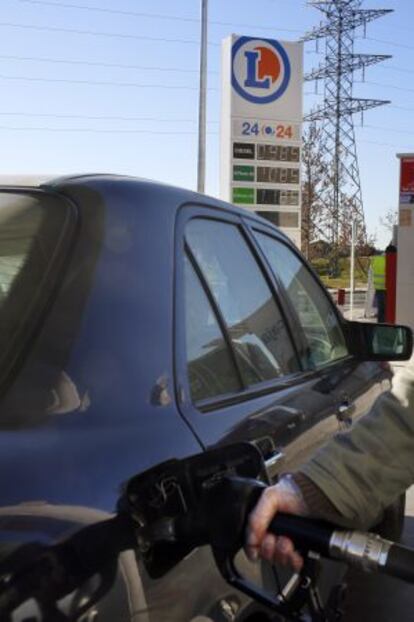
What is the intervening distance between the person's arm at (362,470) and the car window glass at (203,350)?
457 mm

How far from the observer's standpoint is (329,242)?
44.9m

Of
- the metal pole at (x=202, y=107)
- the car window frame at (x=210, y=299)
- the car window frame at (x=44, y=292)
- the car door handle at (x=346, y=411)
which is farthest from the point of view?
the metal pole at (x=202, y=107)

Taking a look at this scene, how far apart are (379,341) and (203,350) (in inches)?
78.6

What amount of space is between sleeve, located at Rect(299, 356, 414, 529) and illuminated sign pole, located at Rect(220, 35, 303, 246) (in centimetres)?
1346

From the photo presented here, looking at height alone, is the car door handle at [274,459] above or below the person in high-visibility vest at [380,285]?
above

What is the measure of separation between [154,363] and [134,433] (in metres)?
0.21

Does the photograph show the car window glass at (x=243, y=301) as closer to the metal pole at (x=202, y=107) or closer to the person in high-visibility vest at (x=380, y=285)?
the person in high-visibility vest at (x=380, y=285)

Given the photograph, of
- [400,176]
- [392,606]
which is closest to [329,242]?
[400,176]

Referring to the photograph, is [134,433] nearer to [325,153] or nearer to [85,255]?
[85,255]

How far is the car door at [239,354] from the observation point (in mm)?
2066

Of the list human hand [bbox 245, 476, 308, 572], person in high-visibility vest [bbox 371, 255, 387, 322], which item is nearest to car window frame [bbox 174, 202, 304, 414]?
human hand [bbox 245, 476, 308, 572]

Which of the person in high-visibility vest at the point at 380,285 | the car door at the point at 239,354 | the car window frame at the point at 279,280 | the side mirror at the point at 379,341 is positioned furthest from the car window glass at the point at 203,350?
the person in high-visibility vest at the point at 380,285

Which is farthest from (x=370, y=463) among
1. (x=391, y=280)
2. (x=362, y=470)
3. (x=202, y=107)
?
(x=202, y=107)

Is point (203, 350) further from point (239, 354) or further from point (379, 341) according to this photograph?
A: point (379, 341)
